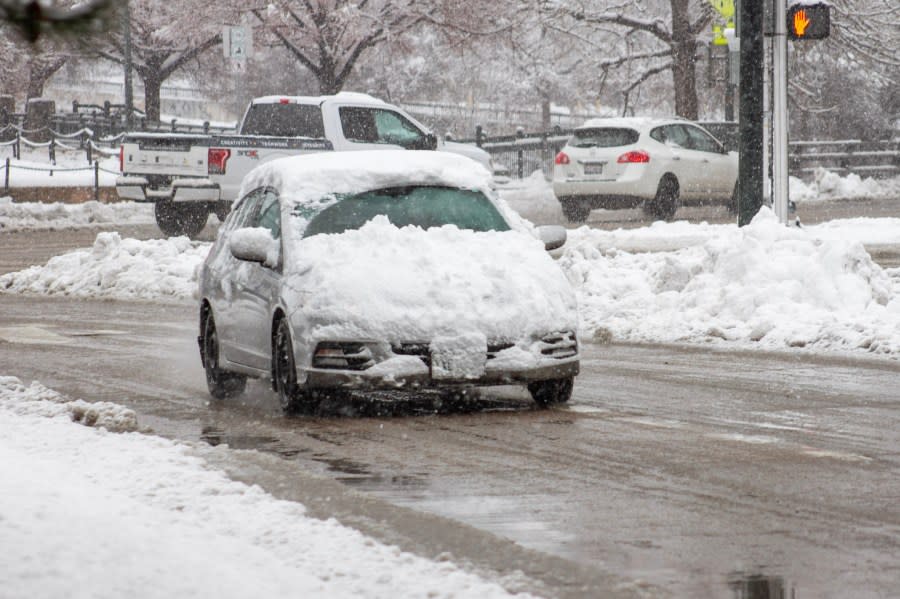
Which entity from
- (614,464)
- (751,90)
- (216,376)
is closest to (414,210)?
(216,376)

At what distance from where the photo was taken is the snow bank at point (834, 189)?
1494 inches

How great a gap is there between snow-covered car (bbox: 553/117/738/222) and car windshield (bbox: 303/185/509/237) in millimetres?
18152

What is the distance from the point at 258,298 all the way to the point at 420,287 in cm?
120

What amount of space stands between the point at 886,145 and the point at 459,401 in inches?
1422

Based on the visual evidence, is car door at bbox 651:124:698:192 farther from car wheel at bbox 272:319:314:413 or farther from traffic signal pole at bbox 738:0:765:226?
car wheel at bbox 272:319:314:413

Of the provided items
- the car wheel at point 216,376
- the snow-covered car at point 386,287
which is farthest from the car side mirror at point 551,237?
the car wheel at point 216,376

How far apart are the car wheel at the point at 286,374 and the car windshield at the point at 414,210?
0.67 metres

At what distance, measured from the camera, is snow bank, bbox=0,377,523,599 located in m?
5.20

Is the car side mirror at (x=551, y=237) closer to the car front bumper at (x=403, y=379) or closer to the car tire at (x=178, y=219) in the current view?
the car front bumper at (x=403, y=379)

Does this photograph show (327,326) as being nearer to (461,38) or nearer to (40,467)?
(40,467)

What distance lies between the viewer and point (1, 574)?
Result: 5145 millimetres

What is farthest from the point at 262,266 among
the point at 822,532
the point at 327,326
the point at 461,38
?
the point at 461,38

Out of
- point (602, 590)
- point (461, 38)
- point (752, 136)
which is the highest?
point (461, 38)

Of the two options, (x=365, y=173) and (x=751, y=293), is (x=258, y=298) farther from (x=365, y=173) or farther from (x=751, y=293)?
(x=751, y=293)
